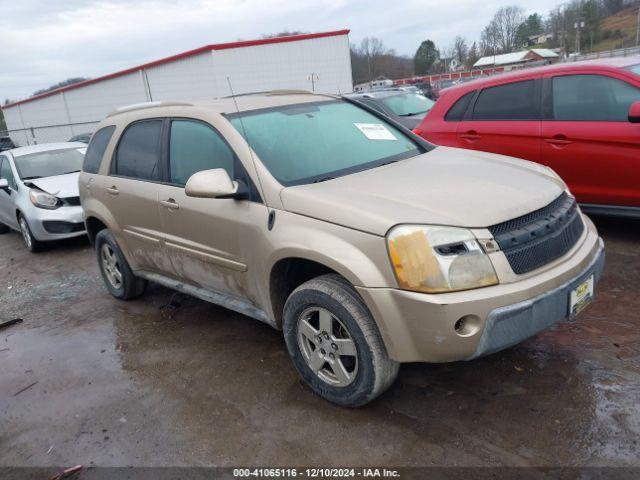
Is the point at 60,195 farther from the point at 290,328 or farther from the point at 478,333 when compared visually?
the point at 478,333

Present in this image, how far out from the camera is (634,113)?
452cm

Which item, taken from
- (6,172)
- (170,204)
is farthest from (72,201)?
(170,204)

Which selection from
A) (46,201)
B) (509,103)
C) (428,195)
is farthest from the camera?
(46,201)

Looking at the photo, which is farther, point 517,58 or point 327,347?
point 517,58

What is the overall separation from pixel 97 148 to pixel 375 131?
274 centimetres

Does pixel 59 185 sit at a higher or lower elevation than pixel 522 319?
Result: higher

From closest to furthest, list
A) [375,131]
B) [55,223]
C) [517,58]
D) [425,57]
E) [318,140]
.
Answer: [318,140]
[375,131]
[55,223]
[517,58]
[425,57]

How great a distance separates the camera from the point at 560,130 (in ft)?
16.9

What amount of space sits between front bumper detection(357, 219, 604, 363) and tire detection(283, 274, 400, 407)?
0.34 ft

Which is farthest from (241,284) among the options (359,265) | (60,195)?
(60,195)

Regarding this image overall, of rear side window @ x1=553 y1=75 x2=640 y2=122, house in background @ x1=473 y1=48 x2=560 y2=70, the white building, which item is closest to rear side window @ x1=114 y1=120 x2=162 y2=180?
rear side window @ x1=553 y1=75 x2=640 y2=122

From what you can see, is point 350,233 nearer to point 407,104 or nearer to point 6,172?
point 6,172

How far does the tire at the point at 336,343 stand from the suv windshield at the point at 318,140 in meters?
0.75

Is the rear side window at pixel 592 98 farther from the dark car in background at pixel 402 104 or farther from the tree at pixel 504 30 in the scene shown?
the tree at pixel 504 30
